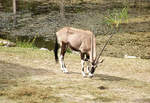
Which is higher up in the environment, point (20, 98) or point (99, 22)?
point (20, 98)

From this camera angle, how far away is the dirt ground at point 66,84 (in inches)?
384

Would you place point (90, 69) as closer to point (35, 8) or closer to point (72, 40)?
point (72, 40)

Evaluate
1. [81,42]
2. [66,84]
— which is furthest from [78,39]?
[66,84]

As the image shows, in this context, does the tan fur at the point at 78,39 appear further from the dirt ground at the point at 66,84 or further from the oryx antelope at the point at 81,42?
the dirt ground at the point at 66,84

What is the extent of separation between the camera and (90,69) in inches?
494

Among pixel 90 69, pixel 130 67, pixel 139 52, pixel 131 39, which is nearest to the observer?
pixel 90 69

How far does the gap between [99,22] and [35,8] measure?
1254 cm

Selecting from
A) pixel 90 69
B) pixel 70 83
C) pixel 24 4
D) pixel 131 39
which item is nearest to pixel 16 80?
pixel 70 83

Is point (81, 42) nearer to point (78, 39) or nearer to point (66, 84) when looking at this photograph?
point (78, 39)

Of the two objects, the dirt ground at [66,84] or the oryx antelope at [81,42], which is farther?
the oryx antelope at [81,42]

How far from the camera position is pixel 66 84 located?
11.4 m

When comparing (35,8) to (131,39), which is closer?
(131,39)

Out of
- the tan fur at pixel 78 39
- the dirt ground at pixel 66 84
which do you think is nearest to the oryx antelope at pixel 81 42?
the tan fur at pixel 78 39

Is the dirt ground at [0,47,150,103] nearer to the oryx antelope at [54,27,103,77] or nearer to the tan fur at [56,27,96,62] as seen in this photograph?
the oryx antelope at [54,27,103,77]
